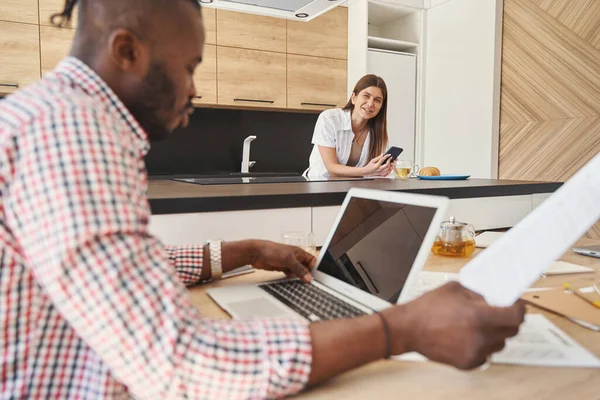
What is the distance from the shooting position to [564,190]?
0.48 m

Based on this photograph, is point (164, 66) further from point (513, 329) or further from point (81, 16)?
point (513, 329)

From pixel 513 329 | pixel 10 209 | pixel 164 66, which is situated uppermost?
pixel 164 66

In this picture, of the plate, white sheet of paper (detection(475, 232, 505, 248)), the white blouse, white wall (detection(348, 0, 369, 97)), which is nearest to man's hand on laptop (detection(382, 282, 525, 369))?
white sheet of paper (detection(475, 232, 505, 248))

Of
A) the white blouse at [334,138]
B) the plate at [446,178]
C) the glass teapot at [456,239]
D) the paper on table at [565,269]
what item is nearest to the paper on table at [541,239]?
the paper on table at [565,269]

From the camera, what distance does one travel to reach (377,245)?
828 mm

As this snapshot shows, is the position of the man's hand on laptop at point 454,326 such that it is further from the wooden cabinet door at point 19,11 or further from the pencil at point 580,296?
the wooden cabinet door at point 19,11

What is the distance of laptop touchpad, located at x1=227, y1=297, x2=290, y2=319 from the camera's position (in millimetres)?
734

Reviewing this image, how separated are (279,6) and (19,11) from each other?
1.72 meters

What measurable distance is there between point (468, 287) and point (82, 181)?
40cm

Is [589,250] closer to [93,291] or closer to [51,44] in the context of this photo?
[93,291]

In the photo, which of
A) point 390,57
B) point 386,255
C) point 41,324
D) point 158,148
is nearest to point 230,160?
point 158,148

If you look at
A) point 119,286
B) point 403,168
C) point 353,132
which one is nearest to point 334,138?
point 353,132

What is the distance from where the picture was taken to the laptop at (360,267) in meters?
0.73

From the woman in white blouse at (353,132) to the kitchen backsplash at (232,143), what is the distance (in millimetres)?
1009
